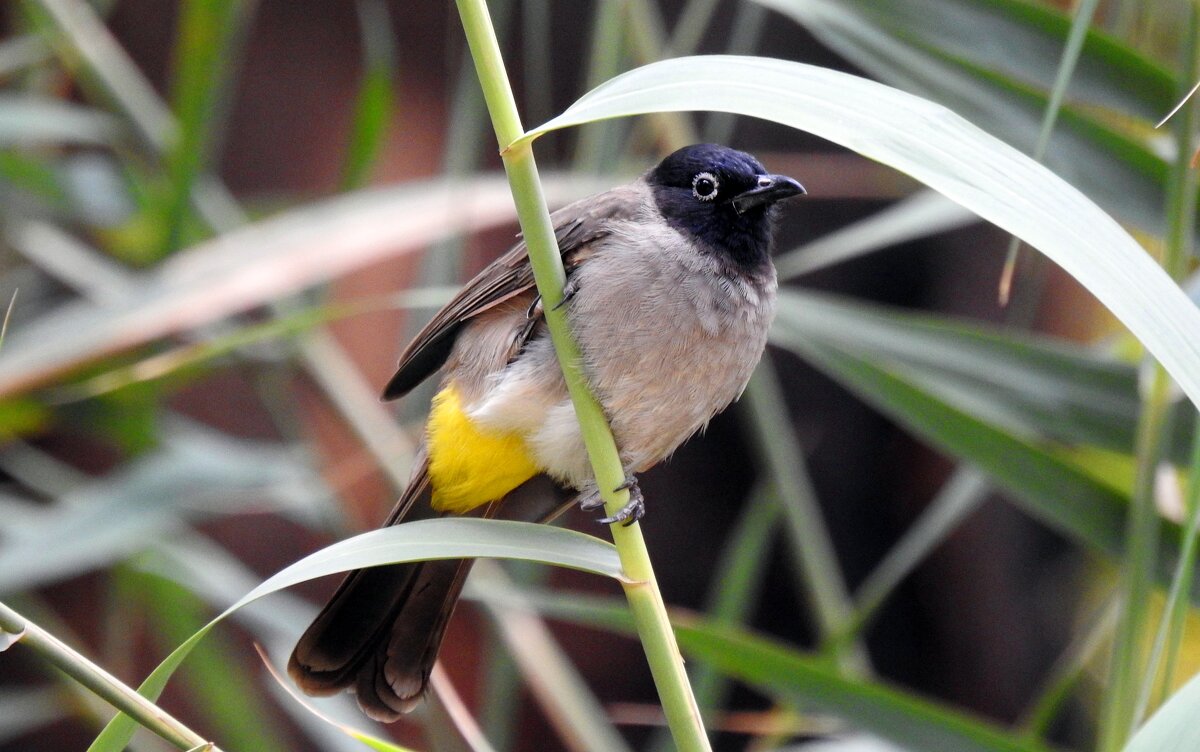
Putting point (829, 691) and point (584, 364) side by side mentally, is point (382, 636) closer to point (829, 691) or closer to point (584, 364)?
point (584, 364)

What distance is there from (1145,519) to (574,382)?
0.72 m

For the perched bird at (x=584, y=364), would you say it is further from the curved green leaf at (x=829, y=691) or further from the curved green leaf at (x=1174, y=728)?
the curved green leaf at (x=1174, y=728)

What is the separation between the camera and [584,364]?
4.24 feet

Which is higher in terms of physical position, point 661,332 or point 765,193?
point 765,193

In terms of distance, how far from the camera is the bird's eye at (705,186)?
1593 millimetres

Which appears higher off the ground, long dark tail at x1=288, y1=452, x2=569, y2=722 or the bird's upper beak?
the bird's upper beak

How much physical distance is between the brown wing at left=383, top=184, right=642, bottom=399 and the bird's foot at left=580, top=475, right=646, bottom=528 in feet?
0.90

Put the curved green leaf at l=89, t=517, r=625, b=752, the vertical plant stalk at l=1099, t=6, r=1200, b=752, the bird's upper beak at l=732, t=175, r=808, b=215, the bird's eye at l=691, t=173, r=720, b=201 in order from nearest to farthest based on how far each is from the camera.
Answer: the curved green leaf at l=89, t=517, r=625, b=752 → the vertical plant stalk at l=1099, t=6, r=1200, b=752 → the bird's upper beak at l=732, t=175, r=808, b=215 → the bird's eye at l=691, t=173, r=720, b=201

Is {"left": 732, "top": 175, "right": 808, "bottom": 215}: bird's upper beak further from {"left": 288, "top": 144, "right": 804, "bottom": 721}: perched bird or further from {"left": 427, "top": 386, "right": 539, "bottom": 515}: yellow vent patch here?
{"left": 427, "top": 386, "right": 539, "bottom": 515}: yellow vent patch

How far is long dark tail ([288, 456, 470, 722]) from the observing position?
1.40m

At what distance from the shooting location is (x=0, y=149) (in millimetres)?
2311

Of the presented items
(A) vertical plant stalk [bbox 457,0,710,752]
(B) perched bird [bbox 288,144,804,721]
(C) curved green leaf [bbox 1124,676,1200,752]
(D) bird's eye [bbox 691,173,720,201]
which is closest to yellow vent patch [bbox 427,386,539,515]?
(B) perched bird [bbox 288,144,804,721]

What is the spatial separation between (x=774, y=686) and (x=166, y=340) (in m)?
1.19

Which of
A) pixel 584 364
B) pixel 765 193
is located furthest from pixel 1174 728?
pixel 765 193
